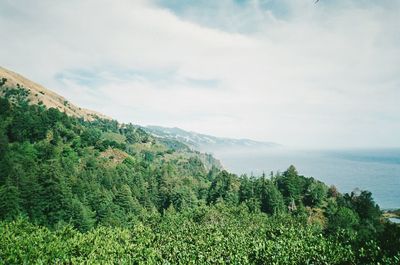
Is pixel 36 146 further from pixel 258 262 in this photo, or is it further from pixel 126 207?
pixel 258 262

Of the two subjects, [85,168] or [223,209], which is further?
[85,168]

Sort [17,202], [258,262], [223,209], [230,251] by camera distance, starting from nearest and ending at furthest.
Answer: [258,262] < [230,251] < [17,202] < [223,209]

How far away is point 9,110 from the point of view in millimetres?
170000

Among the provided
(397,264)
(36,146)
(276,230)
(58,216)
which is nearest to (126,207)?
(58,216)

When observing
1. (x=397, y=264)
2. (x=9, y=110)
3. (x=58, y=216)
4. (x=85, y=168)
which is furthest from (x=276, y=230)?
(x=9, y=110)

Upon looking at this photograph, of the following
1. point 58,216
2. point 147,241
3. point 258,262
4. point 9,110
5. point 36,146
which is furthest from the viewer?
point 9,110

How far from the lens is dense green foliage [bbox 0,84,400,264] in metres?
52.1

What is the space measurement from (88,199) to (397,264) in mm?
A: 102937

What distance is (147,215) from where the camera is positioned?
11681 centimetres

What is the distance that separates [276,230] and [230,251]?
76.4 ft

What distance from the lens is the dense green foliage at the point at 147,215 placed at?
2050 inches

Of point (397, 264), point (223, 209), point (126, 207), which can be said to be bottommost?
point (126, 207)

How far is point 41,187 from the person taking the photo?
10106 centimetres

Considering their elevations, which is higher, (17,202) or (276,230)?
(276,230)
